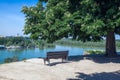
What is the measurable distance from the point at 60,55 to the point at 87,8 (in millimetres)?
3573

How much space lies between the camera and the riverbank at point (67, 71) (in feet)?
40.3

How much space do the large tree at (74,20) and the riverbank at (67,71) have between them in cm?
199

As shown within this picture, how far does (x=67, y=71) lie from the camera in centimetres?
1375

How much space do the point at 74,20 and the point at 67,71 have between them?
4.22 metres

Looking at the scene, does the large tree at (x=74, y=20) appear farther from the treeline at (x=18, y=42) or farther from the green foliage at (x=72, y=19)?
the treeline at (x=18, y=42)

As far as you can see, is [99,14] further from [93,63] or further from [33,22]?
[33,22]

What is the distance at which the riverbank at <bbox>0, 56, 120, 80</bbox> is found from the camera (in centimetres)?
1228

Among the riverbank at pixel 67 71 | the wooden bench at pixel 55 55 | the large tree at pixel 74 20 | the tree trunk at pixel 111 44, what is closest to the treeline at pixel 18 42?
the large tree at pixel 74 20

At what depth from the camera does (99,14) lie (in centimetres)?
1602

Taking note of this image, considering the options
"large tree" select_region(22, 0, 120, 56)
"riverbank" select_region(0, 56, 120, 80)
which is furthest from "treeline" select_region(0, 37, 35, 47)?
"riverbank" select_region(0, 56, 120, 80)

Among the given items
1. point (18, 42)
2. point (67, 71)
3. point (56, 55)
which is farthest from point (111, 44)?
point (18, 42)

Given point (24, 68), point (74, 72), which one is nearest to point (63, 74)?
point (74, 72)

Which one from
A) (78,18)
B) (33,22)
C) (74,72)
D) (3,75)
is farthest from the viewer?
(33,22)

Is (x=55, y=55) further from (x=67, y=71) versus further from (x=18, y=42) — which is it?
(x=18, y=42)
